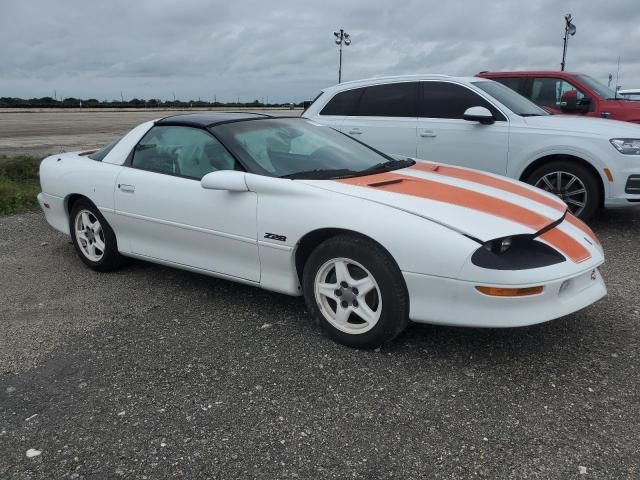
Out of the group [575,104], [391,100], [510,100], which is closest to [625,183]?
[510,100]

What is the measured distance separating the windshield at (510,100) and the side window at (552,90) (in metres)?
1.74

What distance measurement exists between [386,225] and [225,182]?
111 centimetres

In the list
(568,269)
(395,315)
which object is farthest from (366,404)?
(568,269)

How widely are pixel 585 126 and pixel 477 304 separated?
3892 mm

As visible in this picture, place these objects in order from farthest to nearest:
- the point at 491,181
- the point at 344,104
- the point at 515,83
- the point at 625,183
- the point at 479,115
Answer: the point at 515,83, the point at 344,104, the point at 479,115, the point at 625,183, the point at 491,181

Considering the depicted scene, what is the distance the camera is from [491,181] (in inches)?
154

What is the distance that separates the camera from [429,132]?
21.4ft

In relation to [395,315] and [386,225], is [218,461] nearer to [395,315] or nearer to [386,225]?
[395,315]

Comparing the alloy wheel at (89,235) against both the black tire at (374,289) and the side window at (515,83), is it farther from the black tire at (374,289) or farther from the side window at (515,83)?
the side window at (515,83)

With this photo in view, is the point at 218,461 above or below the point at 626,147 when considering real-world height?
below

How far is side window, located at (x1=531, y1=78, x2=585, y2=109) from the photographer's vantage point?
8.14 m

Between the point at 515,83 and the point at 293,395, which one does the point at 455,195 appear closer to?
the point at 293,395

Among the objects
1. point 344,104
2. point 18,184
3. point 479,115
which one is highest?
point 344,104

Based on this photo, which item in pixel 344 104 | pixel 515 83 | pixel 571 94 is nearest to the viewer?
pixel 344 104
